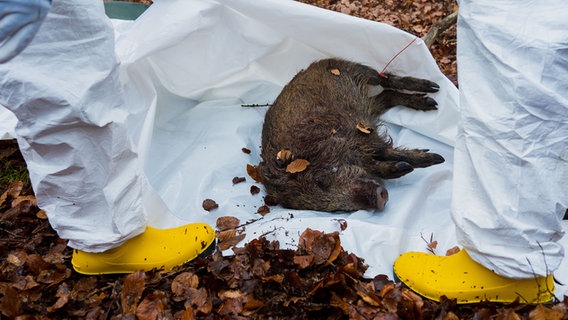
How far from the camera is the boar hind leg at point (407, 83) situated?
3904 mm

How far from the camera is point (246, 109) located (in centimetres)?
442

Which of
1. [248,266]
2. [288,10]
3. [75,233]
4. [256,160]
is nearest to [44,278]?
[75,233]

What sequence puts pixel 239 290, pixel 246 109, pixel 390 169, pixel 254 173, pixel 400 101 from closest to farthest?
1. pixel 239 290
2. pixel 390 169
3. pixel 254 173
4. pixel 400 101
5. pixel 246 109

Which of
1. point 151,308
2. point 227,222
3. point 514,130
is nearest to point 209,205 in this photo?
point 227,222

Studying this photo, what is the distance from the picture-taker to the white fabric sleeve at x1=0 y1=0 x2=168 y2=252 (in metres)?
2.09

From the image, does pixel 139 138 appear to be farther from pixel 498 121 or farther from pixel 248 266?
pixel 498 121

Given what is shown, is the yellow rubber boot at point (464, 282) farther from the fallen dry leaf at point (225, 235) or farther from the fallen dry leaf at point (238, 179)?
the fallen dry leaf at point (238, 179)

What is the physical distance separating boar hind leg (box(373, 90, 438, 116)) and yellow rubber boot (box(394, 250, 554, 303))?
4.95 ft

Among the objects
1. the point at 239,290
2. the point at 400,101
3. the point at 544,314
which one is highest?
the point at 544,314

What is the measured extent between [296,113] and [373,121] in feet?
2.04

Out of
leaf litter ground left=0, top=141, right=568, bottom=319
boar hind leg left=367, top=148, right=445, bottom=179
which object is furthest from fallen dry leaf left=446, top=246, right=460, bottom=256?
boar hind leg left=367, top=148, right=445, bottom=179

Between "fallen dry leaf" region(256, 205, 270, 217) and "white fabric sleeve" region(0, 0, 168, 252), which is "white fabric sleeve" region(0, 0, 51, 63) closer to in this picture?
"white fabric sleeve" region(0, 0, 168, 252)

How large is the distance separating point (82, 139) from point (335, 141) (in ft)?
6.50

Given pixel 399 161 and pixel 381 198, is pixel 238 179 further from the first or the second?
pixel 399 161
